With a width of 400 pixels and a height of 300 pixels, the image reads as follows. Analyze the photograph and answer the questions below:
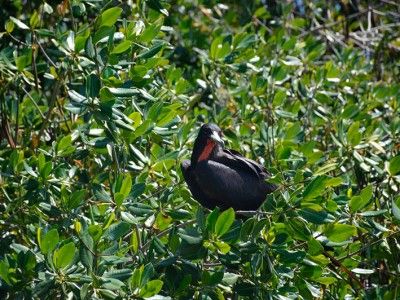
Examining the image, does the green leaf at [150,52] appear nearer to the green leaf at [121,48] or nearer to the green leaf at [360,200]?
the green leaf at [121,48]

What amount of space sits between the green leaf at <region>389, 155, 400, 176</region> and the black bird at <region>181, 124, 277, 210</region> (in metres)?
0.76

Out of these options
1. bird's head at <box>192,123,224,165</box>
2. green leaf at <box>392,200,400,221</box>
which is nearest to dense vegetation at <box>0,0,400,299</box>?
green leaf at <box>392,200,400,221</box>

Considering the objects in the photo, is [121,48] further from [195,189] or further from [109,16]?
[195,189]

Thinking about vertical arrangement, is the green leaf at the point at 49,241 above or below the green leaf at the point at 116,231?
above

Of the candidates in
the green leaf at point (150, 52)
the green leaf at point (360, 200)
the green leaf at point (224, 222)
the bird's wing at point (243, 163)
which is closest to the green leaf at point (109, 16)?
the green leaf at point (150, 52)

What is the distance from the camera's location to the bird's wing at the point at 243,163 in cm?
549

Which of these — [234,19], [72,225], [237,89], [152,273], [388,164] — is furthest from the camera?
[234,19]

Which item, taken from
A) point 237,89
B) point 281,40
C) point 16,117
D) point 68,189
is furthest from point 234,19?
point 68,189

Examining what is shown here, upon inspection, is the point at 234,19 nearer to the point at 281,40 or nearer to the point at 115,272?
the point at 281,40

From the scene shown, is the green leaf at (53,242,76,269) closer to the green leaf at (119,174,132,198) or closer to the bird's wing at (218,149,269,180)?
the green leaf at (119,174,132,198)

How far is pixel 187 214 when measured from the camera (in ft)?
17.2

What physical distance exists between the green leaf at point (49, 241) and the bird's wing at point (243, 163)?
135 centimetres

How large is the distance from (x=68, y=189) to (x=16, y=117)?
40.1 inches

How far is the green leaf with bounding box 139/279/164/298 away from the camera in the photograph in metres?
4.49
